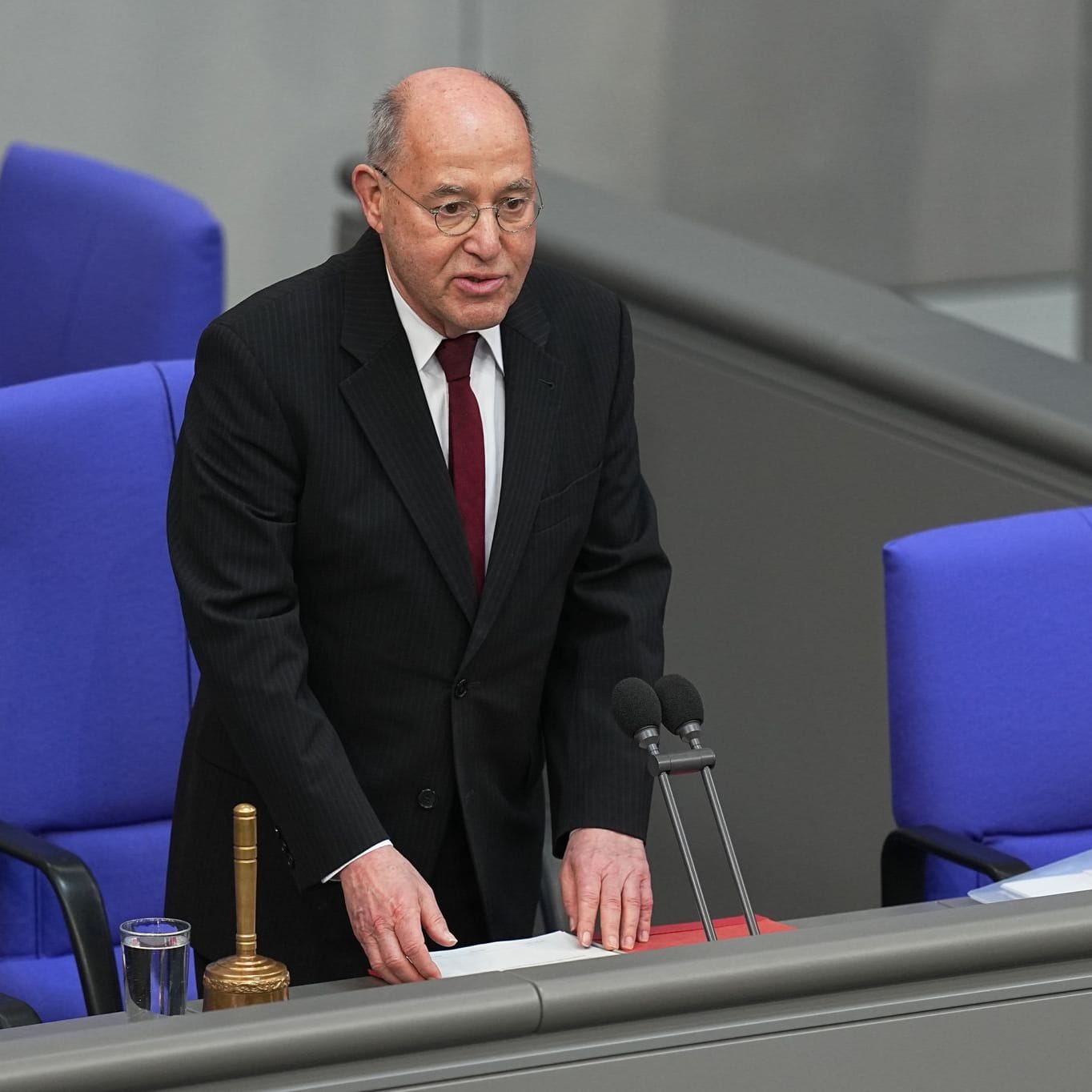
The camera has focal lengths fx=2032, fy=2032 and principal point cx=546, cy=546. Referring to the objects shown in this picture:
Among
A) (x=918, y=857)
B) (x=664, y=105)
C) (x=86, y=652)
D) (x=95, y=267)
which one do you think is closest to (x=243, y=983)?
(x=86, y=652)

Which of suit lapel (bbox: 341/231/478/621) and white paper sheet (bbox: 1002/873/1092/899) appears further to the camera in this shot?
suit lapel (bbox: 341/231/478/621)

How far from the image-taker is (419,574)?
5.53 feet

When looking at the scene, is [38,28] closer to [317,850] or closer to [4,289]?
[4,289]

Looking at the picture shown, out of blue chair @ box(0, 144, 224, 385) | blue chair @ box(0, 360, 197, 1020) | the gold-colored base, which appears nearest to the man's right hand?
the gold-colored base

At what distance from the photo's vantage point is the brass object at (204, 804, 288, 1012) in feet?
4.24

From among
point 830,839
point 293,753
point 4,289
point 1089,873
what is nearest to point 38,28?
point 4,289

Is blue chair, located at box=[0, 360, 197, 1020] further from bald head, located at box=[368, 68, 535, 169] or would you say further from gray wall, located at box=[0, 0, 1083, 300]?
gray wall, located at box=[0, 0, 1083, 300]

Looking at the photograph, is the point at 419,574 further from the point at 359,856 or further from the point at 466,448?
the point at 359,856

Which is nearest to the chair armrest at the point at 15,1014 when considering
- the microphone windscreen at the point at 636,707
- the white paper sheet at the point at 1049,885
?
the microphone windscreen at the point at 636,707

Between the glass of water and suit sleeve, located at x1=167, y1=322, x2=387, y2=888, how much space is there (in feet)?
0.92

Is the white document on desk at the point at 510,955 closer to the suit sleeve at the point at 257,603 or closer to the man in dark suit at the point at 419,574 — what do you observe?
the man in dark suit at the point at 419,574

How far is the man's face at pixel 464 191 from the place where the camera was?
1.57m

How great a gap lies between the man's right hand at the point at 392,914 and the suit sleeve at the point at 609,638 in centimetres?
22

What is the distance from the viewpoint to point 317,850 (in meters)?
1.58
